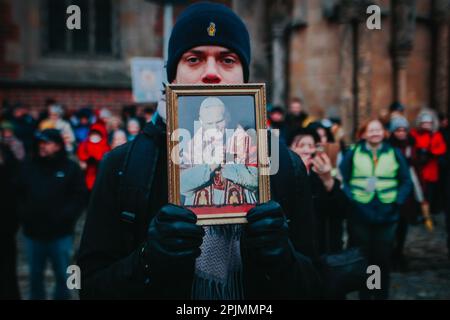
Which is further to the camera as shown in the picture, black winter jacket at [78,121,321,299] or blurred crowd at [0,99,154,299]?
blurred crowd at [0,99,154,299]

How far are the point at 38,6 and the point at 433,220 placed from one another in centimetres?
1192

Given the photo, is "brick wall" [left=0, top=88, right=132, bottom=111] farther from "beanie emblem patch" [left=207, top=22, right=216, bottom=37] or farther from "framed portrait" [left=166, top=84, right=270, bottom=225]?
"framed portrait" [left=166, top=84, right=270, bottom=225]

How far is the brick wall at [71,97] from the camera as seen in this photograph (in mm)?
15250

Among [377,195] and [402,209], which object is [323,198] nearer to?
[377,195]

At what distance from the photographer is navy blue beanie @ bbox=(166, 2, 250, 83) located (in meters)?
1.76

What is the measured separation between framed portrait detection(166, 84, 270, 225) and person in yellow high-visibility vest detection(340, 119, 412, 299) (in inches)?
164

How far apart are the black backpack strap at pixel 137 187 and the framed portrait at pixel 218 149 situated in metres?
0.18

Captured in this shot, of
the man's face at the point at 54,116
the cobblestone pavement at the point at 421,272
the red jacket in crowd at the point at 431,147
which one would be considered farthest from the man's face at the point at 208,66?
the man's face at the point at 54,116

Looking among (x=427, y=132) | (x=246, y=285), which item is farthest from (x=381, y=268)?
(x=427, y=132)

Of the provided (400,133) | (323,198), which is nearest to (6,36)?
(400,133)

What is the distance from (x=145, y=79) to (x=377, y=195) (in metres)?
4.42

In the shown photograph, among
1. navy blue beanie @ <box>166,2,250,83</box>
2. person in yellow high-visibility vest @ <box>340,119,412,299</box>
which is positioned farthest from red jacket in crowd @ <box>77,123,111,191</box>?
navy blue beanie @ <box>166,2,250,83</box>
